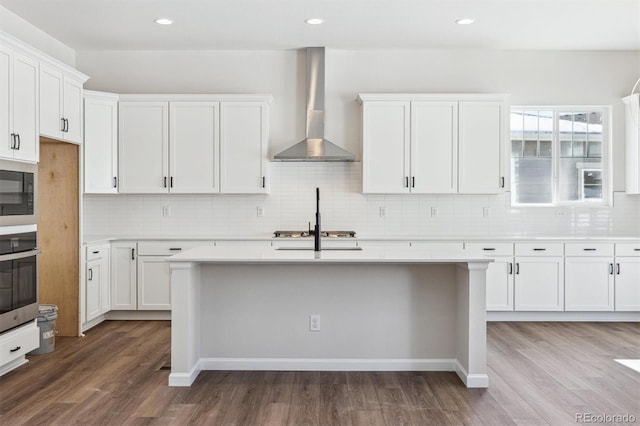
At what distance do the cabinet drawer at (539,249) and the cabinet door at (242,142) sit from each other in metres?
2.82

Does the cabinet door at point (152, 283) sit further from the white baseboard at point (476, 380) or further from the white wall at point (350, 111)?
the white baseboard at point (476, 380)

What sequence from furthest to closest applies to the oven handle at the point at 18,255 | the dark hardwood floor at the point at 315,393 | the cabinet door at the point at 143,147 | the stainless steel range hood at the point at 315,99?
the stainless steel range hood at the point at 315,99
the cabinet door at the point at 143,147
the oven handle at the point at 18,255
the dark hardwood floor at the point at 315,393

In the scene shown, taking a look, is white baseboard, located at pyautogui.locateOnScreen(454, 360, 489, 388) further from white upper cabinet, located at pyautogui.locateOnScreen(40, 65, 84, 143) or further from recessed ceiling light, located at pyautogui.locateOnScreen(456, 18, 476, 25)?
white upper cabinet, located at pyautogui.locateOnScreen(40, 65, 84, 143)

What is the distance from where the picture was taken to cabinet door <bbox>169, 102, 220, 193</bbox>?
5.61 m

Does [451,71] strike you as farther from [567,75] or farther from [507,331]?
[507,331]

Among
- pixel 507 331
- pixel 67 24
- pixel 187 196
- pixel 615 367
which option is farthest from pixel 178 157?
pixel 615 367

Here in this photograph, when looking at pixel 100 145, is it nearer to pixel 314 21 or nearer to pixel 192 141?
pixel 192 141

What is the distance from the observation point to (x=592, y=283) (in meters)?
5.41

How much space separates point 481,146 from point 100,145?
4084 mm

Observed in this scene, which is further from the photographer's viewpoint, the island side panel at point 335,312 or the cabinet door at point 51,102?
the cabinet door at point 51,102

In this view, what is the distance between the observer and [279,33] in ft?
17.5

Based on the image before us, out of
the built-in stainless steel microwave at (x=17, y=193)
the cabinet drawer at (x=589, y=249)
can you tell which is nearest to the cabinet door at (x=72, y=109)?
the built-in stainless steel microwave at (x=17, y=193)

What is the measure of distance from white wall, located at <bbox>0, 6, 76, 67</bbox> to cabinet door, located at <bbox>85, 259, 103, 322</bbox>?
221cm

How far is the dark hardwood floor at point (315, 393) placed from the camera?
3.00 metres
